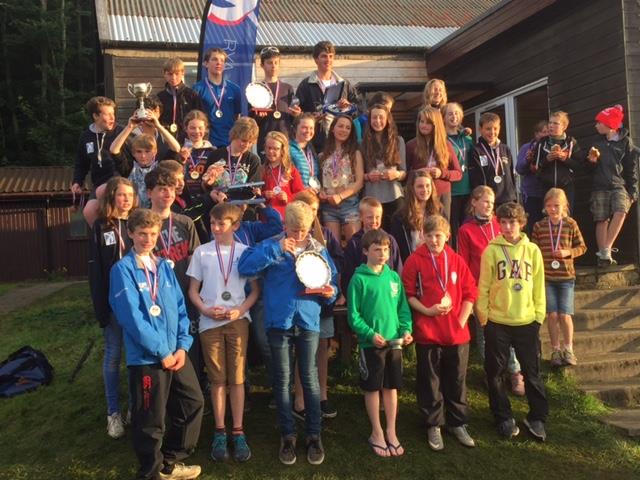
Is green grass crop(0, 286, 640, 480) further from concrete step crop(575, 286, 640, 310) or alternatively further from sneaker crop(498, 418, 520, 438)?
concrete step crop(575, 286, 640, 310)

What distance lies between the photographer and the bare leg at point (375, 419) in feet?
14.3

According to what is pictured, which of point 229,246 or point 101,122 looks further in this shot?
point 101,122

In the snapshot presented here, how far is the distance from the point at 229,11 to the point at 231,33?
0.29 m

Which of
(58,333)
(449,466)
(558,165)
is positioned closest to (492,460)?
(449,466)

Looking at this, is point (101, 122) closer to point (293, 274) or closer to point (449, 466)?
point (293, 274)

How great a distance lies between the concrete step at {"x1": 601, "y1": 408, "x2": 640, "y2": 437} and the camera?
4.81 m

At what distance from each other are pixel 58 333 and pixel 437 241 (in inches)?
274

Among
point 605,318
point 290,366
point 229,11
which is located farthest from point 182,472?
point 229,11


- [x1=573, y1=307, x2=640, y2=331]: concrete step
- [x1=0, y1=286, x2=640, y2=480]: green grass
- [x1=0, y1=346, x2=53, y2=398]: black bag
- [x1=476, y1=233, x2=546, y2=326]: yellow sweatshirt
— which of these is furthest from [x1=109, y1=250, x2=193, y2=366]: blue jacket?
[x1=573, y1=307, x2=640, y2=331]: concrete step

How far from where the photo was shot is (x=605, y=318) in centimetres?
643

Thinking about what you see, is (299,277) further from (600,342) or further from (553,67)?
(553,67)

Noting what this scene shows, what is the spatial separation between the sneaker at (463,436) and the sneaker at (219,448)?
5.84 ft

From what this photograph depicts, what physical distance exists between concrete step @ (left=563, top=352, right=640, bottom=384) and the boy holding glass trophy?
9.33 ft

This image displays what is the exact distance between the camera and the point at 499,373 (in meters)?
4.64
